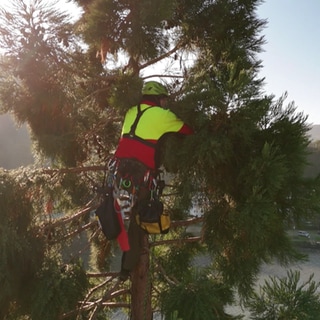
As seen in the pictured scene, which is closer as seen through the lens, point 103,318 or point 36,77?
point 36,77

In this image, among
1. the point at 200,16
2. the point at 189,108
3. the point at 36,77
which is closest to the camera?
the point at 189,108

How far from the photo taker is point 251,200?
244 centimetres

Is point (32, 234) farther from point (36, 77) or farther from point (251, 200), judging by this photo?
point (251, 200)

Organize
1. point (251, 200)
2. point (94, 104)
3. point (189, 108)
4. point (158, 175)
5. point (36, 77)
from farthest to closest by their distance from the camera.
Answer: point (94, 104) < point (36, 77) < point (158, 175) < point (189, 108) < point (251, 200)

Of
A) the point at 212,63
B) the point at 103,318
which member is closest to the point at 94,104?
the point at 212,63

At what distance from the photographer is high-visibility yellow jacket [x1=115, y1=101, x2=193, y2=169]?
2.78 metres

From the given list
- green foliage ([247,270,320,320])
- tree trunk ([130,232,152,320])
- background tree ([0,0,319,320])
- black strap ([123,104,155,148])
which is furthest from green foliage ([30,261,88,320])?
green foliage ([247,270,320,320])

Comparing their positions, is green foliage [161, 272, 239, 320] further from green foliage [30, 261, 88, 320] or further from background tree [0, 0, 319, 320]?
green foliage [30, 261, 88, 320]

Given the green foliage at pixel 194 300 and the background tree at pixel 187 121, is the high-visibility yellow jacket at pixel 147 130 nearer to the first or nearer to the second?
the background tree at pixel 187 121

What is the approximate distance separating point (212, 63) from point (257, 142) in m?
1.20

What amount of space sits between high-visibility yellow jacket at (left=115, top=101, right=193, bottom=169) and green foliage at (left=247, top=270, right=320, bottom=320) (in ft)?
4.10

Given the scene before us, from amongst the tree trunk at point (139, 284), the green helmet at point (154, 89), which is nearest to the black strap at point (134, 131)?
the green helmet at point (154, 89)

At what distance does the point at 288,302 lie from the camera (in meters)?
2.56

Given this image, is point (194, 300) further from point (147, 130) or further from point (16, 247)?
point (16, 247)
